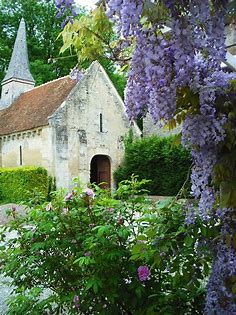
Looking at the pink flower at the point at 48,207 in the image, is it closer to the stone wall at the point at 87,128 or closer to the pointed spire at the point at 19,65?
the stone wall at the point at 87,128

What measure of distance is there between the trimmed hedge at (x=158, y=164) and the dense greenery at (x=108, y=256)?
1389 centimetres

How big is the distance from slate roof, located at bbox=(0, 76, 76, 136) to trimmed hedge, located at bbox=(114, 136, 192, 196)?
4507mm

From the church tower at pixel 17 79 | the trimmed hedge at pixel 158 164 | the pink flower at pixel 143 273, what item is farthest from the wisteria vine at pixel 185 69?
the church tower at pixel 17 79

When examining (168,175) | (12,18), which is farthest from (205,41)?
(12,18)

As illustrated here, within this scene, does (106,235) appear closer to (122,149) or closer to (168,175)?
(168,175)

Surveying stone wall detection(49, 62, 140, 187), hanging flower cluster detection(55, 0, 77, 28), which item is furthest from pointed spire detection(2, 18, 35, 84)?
hanging flower cluster detection(55, 0, 77, 28)

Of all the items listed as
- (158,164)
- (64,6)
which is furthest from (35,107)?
(64,6)

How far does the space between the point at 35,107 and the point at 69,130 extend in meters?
3.06

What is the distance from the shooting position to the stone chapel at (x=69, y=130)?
61.6ft

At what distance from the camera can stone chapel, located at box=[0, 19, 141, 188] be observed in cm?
1877

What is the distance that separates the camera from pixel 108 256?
8.50ft

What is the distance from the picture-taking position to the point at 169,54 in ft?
5.21

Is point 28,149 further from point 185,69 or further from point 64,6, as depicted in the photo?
point 185,69

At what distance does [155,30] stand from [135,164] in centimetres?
1837
